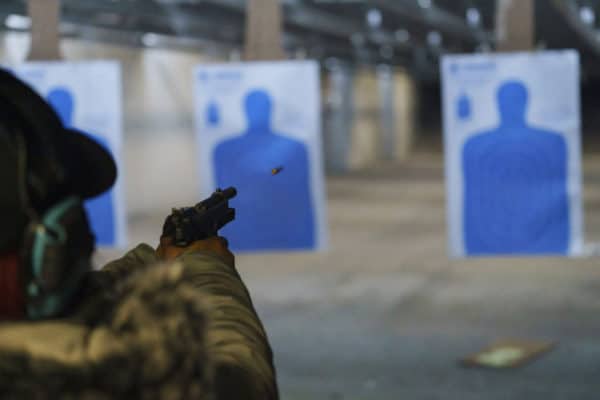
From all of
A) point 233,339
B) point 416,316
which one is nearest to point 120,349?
point 233,339

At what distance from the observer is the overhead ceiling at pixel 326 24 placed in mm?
8023

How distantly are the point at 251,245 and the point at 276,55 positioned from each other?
951 mm

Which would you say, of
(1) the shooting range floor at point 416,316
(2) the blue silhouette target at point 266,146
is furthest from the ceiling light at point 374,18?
(2) the blue silhouette target at point 266,146

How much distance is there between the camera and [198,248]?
1.51 meters

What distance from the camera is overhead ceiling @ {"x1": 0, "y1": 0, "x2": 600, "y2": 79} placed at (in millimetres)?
8023

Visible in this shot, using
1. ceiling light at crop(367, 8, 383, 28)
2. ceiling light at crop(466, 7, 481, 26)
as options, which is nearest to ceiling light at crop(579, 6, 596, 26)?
ceiling light at crop(466, 7, 481, 26)

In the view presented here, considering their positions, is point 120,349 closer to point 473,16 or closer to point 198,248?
point 198,248

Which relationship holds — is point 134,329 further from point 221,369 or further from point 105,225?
point 105,225

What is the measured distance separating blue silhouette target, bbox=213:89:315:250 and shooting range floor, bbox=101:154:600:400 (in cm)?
51

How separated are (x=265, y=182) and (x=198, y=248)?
3417 mm

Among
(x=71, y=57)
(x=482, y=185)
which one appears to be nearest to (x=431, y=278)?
(x=482, y=185)

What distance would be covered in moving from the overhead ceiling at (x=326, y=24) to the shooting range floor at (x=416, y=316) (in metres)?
1.99

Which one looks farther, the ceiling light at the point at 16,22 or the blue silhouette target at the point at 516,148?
the ceiling light at the point at 16,22

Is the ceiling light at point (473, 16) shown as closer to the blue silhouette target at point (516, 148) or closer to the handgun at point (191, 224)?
the blue silhouette target at point (516, 148)
